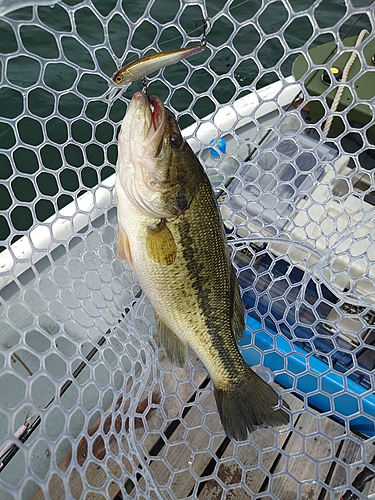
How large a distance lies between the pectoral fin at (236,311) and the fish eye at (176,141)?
0.62m

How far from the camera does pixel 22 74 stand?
4531 mm

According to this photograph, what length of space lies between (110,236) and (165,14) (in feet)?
14.3

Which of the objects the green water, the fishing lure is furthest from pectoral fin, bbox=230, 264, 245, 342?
the green water

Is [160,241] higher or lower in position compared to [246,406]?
higher

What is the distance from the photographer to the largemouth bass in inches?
62.6

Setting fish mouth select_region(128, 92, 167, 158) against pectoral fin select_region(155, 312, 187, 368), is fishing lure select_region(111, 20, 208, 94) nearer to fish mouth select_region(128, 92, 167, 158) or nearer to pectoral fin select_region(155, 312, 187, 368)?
fish mouth select_region(128, 92, 167, 158)

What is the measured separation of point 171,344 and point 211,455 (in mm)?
722

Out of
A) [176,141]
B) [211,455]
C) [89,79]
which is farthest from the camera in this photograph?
[89,79]

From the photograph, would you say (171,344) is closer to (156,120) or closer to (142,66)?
(156,120)

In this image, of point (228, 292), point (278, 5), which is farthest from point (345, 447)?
point (278, 5)

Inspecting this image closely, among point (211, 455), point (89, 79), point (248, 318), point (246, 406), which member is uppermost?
point (89, 79)

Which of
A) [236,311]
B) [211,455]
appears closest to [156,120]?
[236,311]

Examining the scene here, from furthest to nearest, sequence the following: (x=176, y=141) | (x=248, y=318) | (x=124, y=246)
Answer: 1. (x=248, y=318)
2. (x=124, y=246)
3. (x=176, y=141)

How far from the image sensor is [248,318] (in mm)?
2486
